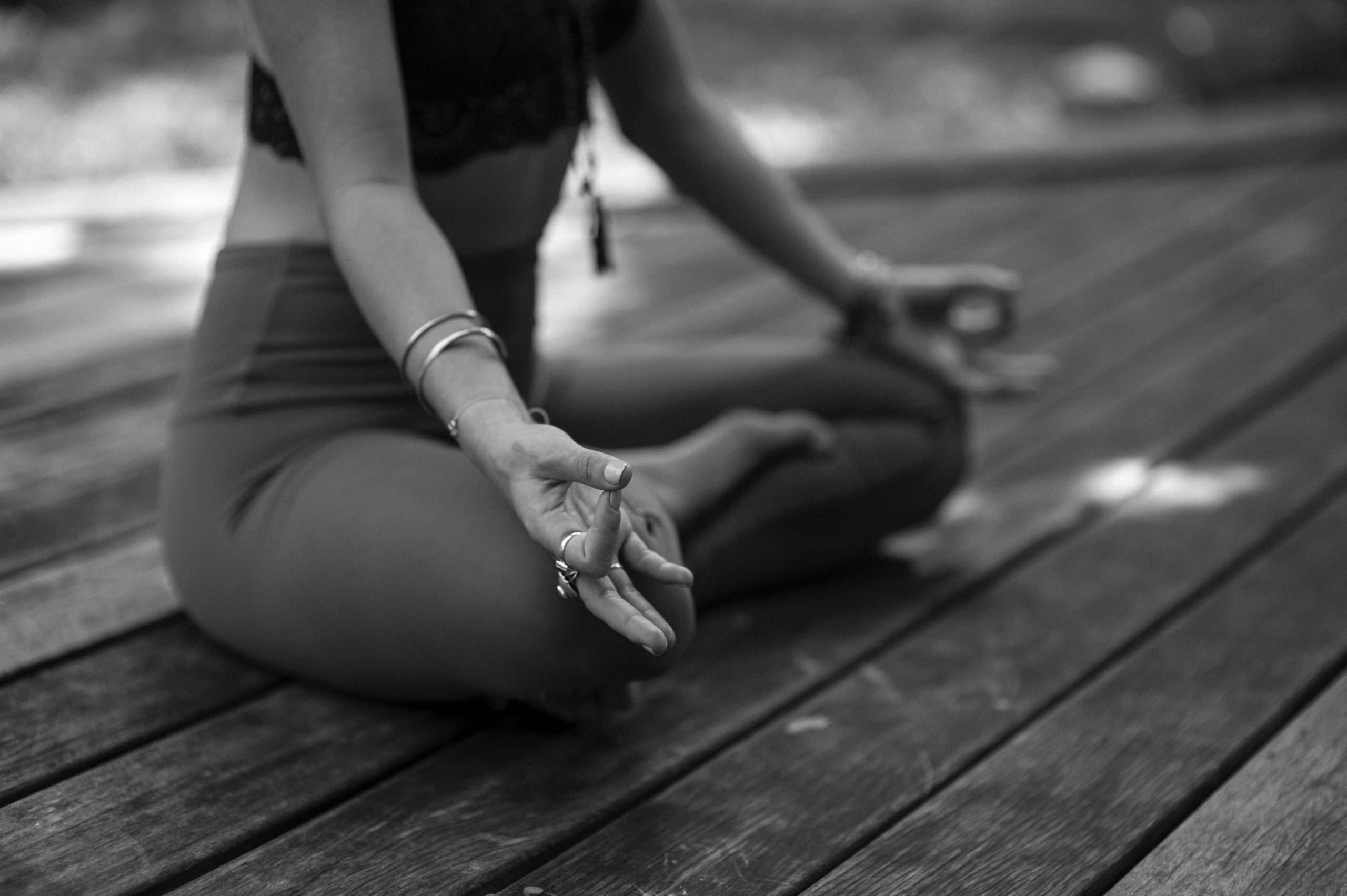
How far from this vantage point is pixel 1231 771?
1270mm

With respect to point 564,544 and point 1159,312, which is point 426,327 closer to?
point 564,544

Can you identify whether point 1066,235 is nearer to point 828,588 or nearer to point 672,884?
point 828,588

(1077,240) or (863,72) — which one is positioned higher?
(1077,240)

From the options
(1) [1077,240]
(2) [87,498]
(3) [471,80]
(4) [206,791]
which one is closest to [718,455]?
(3) [471,80]

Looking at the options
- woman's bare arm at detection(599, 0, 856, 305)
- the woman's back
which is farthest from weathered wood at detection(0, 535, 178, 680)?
woman's bare arm at detection(599, 0, 856, 305)

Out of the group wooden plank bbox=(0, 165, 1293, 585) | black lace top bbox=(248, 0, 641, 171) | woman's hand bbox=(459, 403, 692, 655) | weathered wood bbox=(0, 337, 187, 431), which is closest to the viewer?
woman's hand bbox=(459, 403, 692, 655)

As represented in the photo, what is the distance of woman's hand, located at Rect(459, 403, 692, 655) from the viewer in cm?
104

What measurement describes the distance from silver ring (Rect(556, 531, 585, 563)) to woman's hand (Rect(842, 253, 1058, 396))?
875 millimetres

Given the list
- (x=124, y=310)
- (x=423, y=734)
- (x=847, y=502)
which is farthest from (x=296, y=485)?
(x=124, y=310)

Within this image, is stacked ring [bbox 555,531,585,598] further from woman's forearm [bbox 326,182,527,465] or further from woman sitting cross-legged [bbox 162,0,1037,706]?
woman's forearm [bbox 326,182,527,465]

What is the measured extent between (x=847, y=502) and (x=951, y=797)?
483 millimetres

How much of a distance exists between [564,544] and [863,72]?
4590 millimetres

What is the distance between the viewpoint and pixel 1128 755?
1.30 metres

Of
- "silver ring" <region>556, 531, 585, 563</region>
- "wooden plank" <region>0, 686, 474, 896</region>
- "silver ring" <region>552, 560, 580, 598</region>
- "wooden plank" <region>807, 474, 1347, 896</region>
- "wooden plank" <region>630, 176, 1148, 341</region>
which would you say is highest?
"silver ring" <region>556, 531, 585, 563</region>
